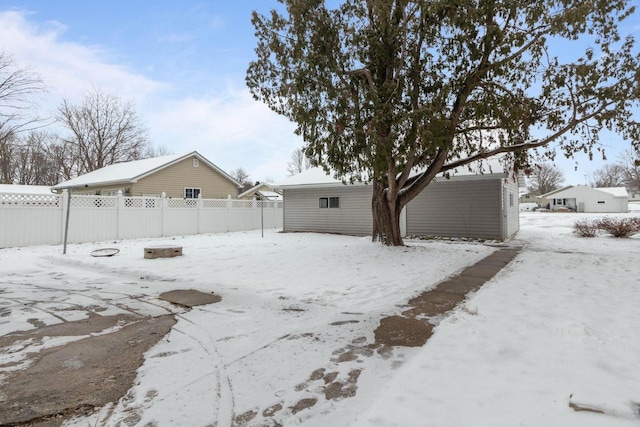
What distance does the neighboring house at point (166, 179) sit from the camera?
64.6 ft

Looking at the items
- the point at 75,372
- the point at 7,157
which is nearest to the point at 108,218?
the point at 75,372

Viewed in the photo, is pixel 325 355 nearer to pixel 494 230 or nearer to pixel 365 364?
pixel 365 364

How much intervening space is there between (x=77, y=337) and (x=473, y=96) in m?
9.03

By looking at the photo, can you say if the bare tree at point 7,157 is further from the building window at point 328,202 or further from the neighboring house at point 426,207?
the building window at point 328,202

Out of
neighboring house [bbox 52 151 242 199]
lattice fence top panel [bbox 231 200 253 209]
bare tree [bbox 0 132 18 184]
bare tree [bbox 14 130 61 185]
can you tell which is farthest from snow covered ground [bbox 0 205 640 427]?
bare tree [bbox 14 130 61 185]

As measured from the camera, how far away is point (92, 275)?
6.83 m

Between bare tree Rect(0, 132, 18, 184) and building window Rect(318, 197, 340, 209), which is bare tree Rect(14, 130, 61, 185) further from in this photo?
building window Rect(318, 197, 340, 209)

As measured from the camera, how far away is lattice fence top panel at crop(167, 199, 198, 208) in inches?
601

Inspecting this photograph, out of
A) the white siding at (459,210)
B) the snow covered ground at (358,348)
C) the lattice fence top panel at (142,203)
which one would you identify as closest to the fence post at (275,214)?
the lattice fence top panel at (142,203)

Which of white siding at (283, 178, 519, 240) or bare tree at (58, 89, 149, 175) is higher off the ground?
bare tree at (58, 89, 149, 175)

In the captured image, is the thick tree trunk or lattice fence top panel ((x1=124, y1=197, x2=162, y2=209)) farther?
lattice fence top panel ((x1=124, y1=197, x2=162, y2=209))

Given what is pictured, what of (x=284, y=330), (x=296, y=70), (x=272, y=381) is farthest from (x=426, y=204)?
(x=272, y=381)

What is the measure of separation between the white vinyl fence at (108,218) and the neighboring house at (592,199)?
152 ft

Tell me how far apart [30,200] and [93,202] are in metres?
1.81
